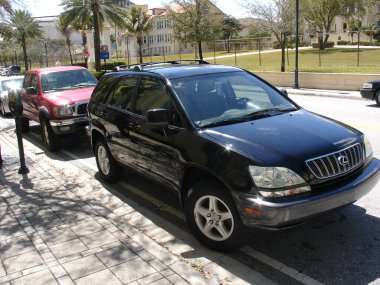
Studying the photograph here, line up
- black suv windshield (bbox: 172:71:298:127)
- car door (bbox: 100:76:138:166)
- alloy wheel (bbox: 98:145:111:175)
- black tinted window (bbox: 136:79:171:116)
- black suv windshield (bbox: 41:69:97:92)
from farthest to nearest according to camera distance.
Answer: black suv windshield (bbox: 41:69:97:92) → alloy wheel (bbox: 98:145:111:175) → car door (bbox: 100:76:138:166) → black tinted window (bbox: 136:79:171:116) → black suv windshield (bbox: 172:71:298:127)

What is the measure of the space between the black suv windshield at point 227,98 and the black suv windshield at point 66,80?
5.81 metres

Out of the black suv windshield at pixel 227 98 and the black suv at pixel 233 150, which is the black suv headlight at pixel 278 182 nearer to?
the black suv at pixel 233 150

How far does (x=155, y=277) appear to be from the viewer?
359 centimetres

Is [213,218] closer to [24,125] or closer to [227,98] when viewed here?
[227,98]

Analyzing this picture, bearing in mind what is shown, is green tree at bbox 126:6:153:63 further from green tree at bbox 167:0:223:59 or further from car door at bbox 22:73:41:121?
car door at bbox 22:73:41:121

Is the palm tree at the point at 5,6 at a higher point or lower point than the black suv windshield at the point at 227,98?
higher

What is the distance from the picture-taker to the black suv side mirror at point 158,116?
4344mm

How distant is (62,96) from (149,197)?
14.5 ft

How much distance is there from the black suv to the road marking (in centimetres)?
29

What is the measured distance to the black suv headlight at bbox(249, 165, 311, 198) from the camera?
3.47 meters

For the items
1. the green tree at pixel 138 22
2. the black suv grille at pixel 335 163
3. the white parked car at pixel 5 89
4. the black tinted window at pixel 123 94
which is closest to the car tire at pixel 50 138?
the black tinted window at pixel 123 94

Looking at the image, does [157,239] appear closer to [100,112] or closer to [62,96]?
[100,112]

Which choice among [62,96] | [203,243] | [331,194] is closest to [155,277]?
[203,243]

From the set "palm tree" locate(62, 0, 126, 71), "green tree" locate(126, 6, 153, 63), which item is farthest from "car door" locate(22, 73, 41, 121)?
"green tree" locate(126, 6, 153, 63)
